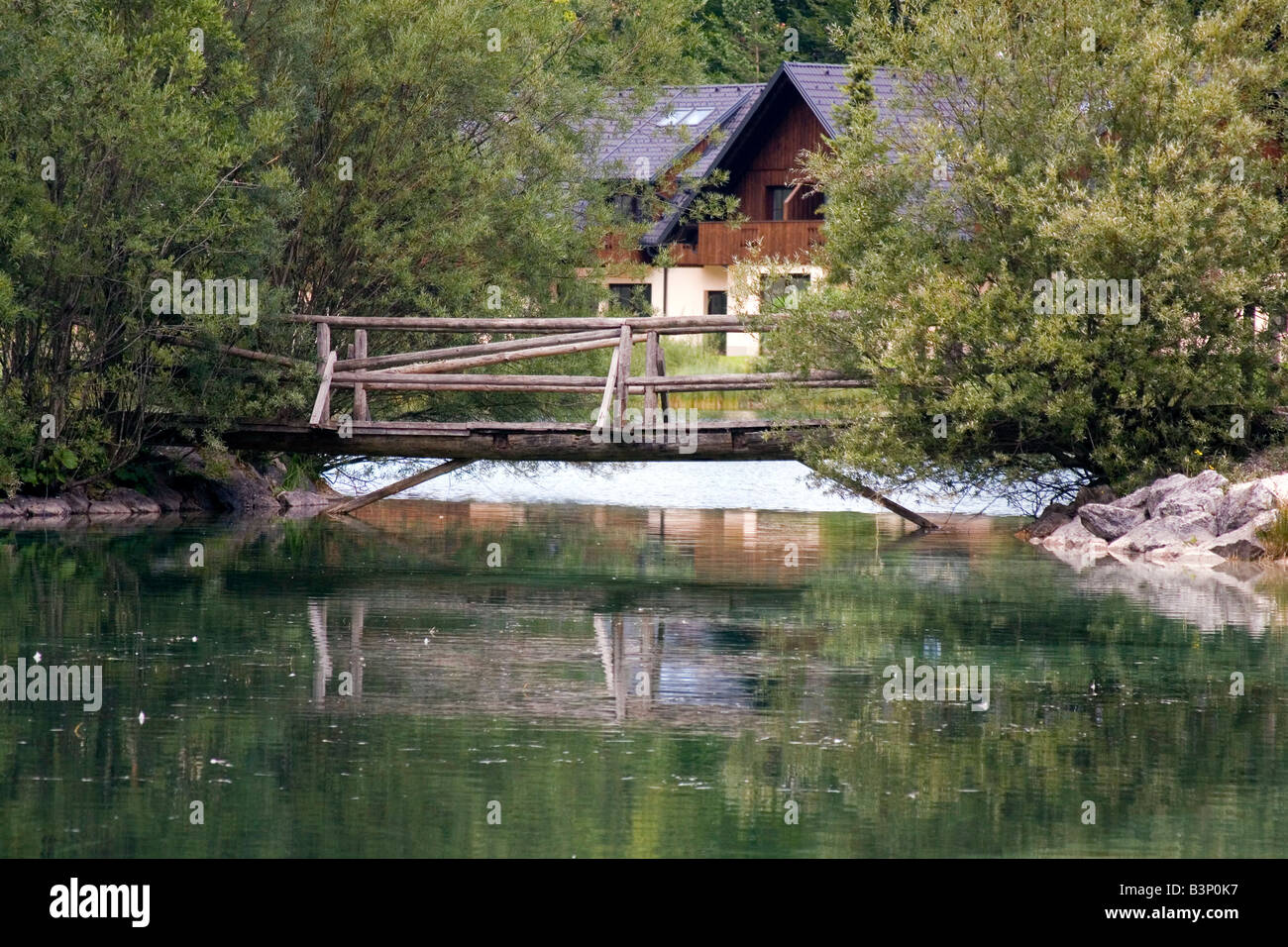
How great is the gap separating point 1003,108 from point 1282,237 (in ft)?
9.62

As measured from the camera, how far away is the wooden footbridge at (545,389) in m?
19.5

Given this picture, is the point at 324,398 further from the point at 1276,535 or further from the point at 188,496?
the point at 1276,535

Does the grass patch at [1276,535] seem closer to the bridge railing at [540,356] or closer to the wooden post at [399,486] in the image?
the bridge railing at [540,356]

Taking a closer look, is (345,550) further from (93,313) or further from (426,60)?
(426,60)

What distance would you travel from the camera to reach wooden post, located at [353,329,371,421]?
20516 millimetres

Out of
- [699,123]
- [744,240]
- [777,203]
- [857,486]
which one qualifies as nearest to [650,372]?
[857,486]

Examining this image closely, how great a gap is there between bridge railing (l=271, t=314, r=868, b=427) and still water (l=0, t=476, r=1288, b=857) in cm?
232

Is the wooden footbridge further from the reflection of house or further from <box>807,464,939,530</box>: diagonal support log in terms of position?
the reflection of house

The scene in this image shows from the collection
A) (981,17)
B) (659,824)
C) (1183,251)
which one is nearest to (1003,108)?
(981,17)

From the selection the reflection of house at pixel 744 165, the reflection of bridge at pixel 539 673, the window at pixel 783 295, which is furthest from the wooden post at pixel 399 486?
the reflection of house at pixel 744 165

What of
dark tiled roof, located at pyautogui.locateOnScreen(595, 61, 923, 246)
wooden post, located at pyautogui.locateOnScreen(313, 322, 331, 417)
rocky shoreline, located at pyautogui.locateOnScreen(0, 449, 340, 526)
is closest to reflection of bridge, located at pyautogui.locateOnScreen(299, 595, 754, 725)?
wooden post, located at pyautogui.locateOnScreen(313, 322, 331, 417)

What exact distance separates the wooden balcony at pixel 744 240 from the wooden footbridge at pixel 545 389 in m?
29.5

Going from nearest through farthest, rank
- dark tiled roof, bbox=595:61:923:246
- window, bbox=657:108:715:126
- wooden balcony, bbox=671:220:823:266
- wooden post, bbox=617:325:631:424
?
wooden post, bbox=617:325:631:424, dark tiled roof, bbox=595:61:923:246, wooden balcony, bbox=671:220:823:266, window, bbox=657:108:715:126

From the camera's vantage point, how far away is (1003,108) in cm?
1906
